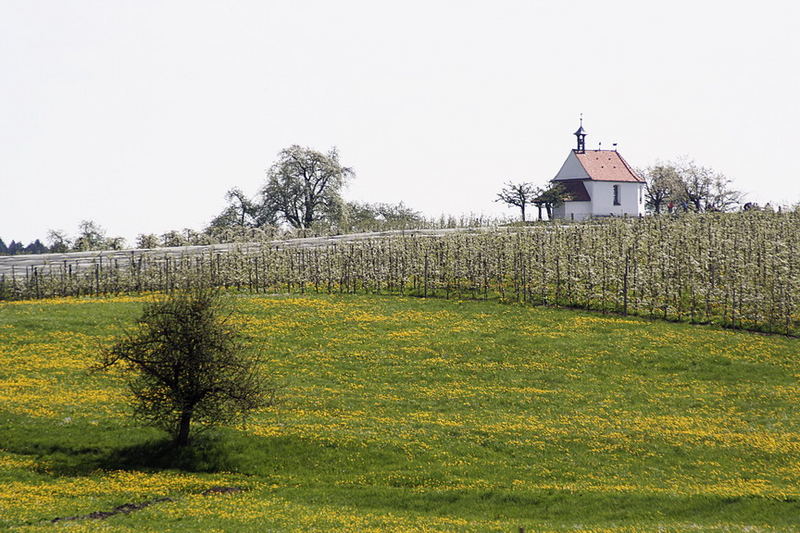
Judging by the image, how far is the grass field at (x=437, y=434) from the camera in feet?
107

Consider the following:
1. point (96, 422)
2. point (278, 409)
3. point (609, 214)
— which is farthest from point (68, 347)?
point (609, 214)

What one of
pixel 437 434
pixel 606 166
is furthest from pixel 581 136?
pixel 437 434

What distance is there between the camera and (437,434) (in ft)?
140

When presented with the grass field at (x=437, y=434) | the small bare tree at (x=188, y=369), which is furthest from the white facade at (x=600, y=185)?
the small bare tree at (x=188, y=369)

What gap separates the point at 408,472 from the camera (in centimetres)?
3769

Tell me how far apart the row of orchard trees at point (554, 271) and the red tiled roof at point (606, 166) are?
4364 cm

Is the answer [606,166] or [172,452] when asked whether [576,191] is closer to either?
[606,166]

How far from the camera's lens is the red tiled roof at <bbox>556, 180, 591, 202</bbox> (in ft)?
464

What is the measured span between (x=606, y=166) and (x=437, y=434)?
112 meters

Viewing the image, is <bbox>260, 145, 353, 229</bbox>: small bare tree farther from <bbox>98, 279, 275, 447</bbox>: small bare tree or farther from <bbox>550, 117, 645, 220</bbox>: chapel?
<bbox>98, 279, 275, 447</bbox>: small bare tree

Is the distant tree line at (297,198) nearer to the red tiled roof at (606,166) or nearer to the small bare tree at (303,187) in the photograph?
the small bare tree at (303,187)

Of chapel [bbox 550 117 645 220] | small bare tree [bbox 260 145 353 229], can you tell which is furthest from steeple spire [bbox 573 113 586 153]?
small bare tree [bbox 260 145 353 229]

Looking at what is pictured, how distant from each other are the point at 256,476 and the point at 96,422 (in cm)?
1130

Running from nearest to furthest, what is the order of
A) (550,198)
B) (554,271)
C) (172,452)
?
(172,452) → (554,271) → (550,198)
